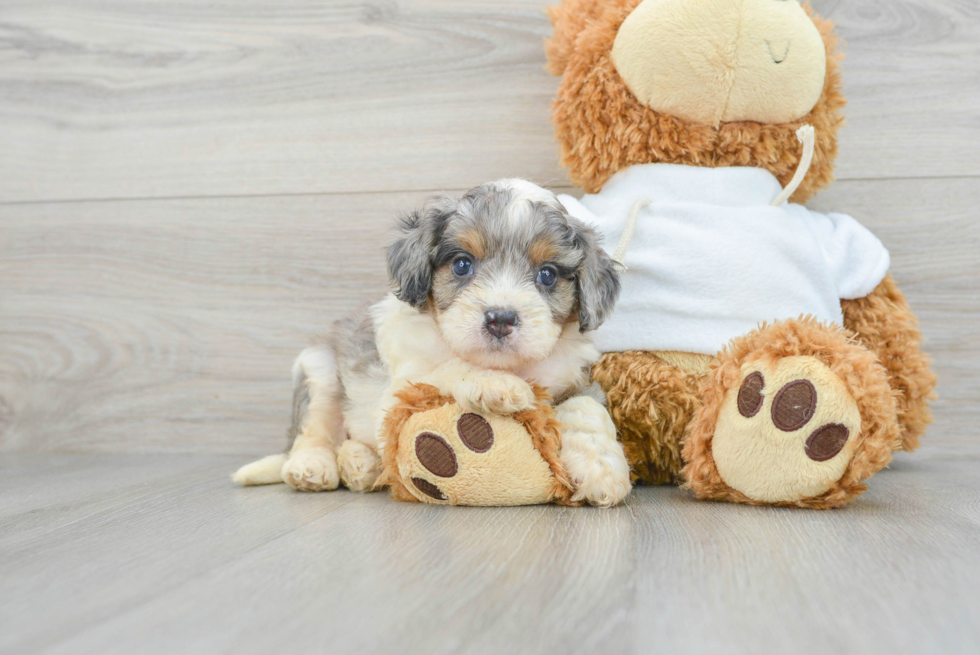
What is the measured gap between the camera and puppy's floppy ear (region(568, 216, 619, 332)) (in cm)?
172

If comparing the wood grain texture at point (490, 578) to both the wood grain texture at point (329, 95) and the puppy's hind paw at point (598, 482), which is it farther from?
the wood grain texture at point (329, 95)

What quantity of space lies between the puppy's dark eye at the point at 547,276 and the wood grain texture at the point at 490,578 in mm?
485

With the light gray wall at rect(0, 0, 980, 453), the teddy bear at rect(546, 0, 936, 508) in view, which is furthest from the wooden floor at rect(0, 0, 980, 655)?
the teddy bear at rect(546, 0, 936, 508)

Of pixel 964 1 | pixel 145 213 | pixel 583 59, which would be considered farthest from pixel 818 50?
pixel 145 213

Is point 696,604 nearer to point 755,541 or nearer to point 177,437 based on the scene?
point 755,541

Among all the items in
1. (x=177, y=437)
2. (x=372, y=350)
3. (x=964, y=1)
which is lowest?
(x=177, y=437)

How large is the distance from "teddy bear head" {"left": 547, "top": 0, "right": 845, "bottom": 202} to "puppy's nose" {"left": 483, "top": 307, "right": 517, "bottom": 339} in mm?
666

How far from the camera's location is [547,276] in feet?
5.60

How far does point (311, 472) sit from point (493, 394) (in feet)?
1.96

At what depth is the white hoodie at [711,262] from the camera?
6.15 feet

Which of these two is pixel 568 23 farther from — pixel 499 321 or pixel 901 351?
pixel 901 351

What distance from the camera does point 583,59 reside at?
1980 millimetres

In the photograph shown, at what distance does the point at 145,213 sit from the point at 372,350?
3.95ft

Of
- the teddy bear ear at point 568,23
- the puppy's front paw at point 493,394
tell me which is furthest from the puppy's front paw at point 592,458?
the teddy bear ear at point 568,23
